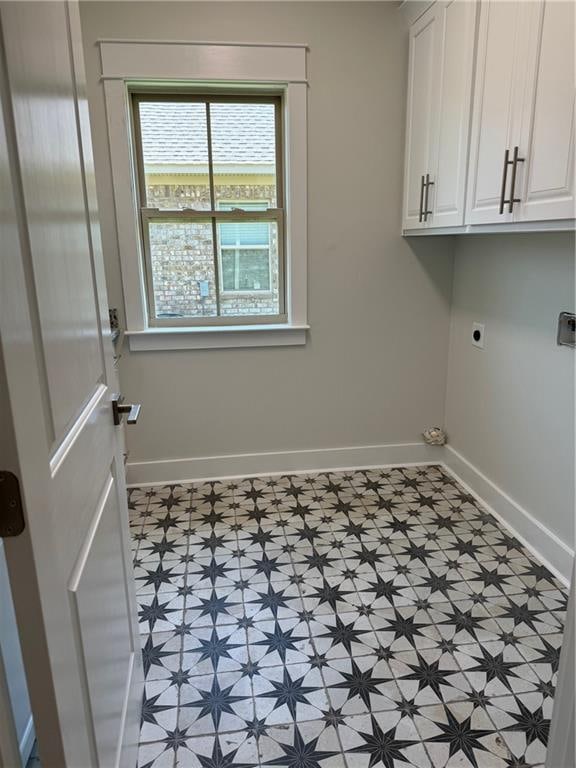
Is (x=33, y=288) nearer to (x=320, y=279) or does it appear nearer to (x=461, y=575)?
(x=461, y=575)

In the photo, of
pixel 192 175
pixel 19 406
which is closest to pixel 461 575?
pixel 19 406

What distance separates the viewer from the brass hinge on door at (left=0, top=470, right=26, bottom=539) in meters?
0.63

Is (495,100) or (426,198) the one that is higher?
(495,100)

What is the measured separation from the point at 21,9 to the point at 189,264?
2.06 m

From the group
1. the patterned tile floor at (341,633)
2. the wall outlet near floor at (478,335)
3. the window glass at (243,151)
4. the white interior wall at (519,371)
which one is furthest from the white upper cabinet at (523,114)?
the patterned tile floor at (341,633)

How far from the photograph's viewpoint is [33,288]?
2.39ft

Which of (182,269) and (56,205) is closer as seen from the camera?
(56,205)

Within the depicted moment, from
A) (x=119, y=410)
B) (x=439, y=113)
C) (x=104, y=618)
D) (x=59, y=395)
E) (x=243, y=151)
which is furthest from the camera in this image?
(x=243, y=151)

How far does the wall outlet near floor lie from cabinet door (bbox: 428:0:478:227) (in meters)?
0.63

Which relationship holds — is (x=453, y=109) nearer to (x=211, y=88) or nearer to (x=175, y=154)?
(x=211, y=88)

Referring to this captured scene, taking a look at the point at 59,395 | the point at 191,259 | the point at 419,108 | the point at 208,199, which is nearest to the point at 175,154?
the point at 208,199

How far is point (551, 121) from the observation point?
1.52 m

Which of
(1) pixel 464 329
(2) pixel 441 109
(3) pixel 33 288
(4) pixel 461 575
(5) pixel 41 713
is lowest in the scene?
(4) pixel 461 575

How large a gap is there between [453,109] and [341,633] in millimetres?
2141
